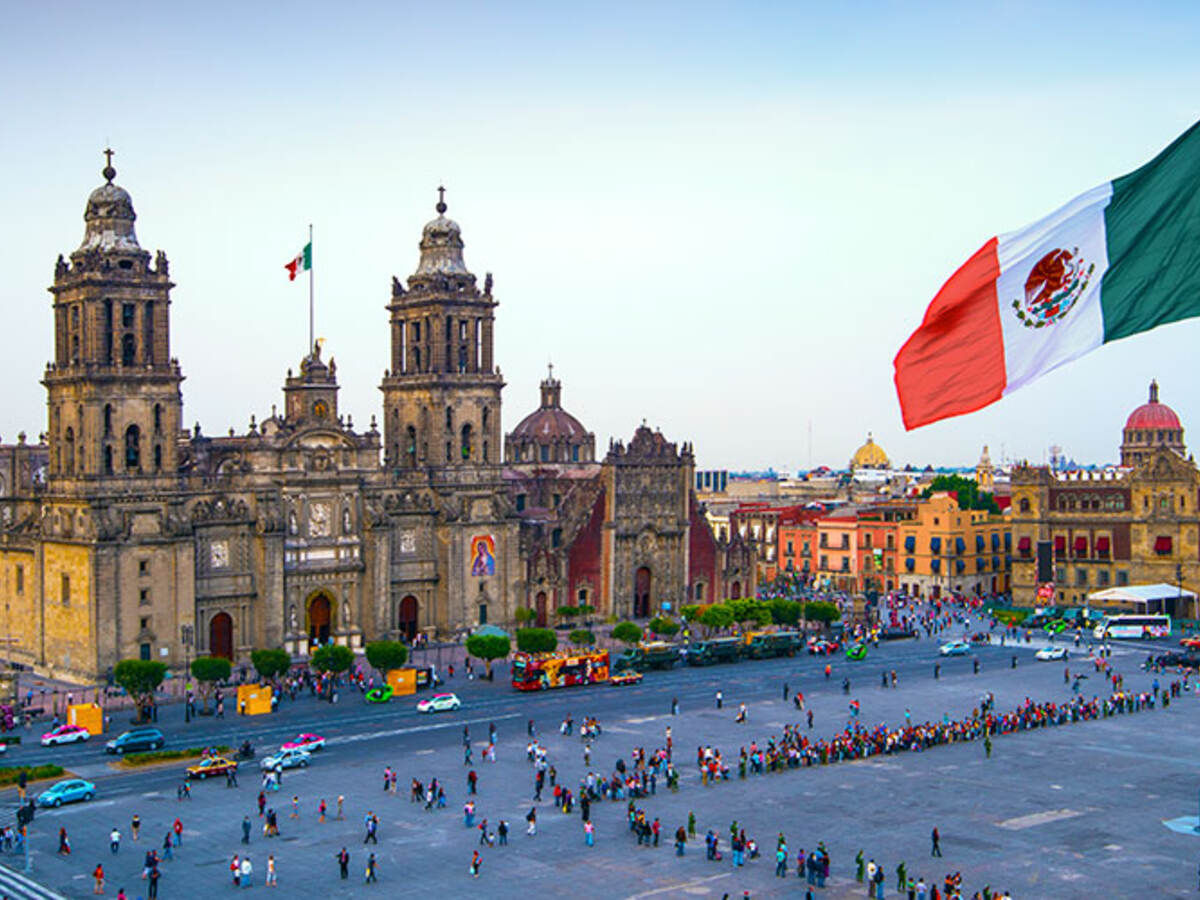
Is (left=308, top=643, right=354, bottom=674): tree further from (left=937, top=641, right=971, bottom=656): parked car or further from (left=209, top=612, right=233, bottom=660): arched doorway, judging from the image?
(left=937, top=641, right=971, bottom=656): parked car

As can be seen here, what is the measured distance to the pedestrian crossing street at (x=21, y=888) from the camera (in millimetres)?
47156

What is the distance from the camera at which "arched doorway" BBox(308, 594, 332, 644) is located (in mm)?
95938

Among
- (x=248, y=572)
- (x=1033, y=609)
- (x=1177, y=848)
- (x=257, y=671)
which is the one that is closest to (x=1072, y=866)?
(x=1177, y=848)

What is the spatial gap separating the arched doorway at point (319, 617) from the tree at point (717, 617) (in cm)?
2463

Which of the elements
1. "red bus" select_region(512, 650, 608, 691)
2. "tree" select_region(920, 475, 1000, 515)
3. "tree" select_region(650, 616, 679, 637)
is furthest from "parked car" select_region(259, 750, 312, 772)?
"tree" select_region(920, 475, 1000, 515)

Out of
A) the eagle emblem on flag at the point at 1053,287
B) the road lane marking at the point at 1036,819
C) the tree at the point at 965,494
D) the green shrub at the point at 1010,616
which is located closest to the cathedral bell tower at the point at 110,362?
the road lane marking at the point at 1036,819

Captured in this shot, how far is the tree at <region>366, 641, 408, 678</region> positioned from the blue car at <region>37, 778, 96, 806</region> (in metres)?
25.6

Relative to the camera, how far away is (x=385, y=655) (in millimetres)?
84500

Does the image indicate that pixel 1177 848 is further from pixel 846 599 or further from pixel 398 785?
pixel 846 599

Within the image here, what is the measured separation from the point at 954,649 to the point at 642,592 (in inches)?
951

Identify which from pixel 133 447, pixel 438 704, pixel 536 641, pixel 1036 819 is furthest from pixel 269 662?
pixel 1036 819

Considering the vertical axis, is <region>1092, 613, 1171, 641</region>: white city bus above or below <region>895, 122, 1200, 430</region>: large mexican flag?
below

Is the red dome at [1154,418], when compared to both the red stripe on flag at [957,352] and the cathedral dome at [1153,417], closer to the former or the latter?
the cathedral dome at [1153,417]

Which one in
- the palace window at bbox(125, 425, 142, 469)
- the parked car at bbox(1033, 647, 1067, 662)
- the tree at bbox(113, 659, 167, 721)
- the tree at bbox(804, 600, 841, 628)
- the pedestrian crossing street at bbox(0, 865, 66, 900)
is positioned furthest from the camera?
the tree at bbox(804, 600, 841, 628)
